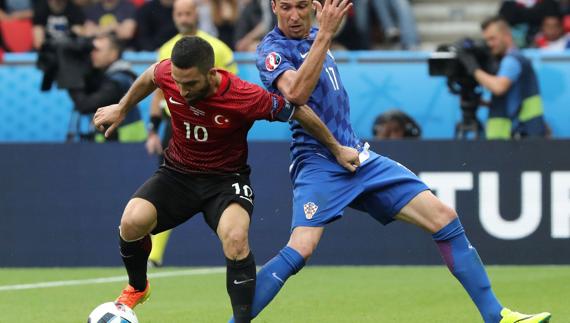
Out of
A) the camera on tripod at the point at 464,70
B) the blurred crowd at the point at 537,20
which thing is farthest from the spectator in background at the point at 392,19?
the camera on tripod at the point at 464,70

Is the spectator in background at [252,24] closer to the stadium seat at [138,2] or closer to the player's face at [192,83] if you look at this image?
the stadium seat at [138,2]

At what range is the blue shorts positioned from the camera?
7246 mm

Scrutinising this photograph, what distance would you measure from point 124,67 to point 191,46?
20.3 ft

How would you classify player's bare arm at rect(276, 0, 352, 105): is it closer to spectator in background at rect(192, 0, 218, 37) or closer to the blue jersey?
the blue jersey

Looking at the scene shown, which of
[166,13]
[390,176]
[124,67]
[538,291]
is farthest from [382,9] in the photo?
[390,176]

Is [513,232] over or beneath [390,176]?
beneath

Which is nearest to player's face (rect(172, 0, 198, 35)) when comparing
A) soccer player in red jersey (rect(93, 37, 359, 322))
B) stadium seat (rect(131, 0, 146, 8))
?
soccer player in red jersey (rect(93, 37, 359, 322))

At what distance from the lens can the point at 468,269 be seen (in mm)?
7242

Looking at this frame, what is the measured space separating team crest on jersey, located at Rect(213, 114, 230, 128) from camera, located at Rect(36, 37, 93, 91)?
18.7ft

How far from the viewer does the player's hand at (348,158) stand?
283 inches

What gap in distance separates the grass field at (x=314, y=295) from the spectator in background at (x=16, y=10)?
15.6ft

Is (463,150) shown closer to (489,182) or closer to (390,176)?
(489,182)

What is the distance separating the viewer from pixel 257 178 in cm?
1194

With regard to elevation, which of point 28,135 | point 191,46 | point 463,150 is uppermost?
point 191,46
